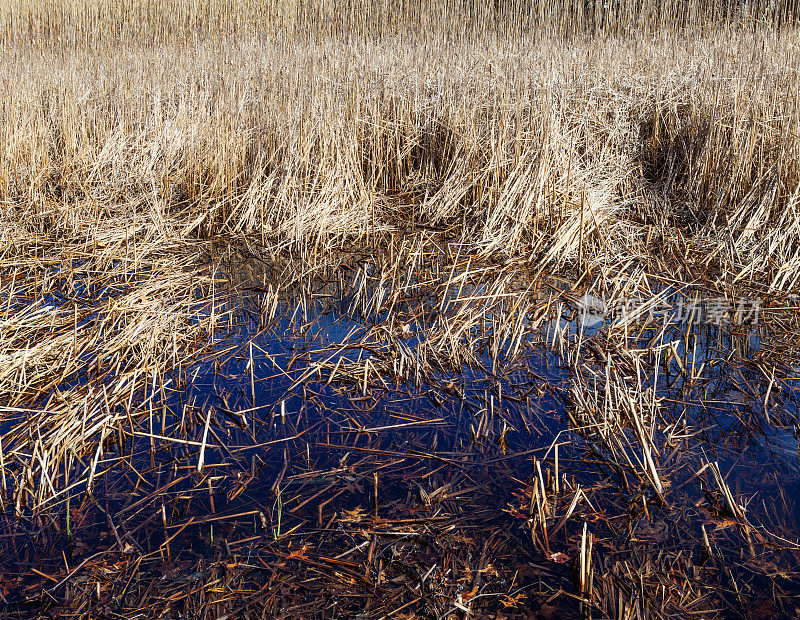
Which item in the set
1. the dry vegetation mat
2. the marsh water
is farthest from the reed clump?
the marsh water

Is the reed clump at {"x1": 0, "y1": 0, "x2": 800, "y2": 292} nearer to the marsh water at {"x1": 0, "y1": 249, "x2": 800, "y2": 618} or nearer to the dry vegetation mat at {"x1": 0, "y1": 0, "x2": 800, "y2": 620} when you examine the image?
the dry vegetation mat at {"x1": 0, "y1": 0, "x2": 800, "y2": 620}

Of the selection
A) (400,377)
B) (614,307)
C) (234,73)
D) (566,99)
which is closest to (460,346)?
(400,377)

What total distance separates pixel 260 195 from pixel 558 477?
3124 millimetres

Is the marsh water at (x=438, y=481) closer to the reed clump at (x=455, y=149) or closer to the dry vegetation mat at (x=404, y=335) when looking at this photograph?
the dry vegetation mat at (x=404, y=335)

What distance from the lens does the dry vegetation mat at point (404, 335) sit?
1751 millimetres

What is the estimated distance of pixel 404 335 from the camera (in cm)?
304

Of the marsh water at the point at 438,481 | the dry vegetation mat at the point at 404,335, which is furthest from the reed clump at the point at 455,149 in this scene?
the marsh water at the point at 438,481

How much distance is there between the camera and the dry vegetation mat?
5.74ft

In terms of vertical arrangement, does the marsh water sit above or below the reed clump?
below

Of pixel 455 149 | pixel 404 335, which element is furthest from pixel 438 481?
pixel 455 149

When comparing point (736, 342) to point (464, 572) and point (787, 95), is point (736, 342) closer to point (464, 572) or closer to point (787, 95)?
point (464, 572)

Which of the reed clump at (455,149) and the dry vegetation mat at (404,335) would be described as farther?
the reed clump at (455,149)

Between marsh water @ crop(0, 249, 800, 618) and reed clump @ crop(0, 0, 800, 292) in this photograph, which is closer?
marsh water @ crop(0, 249, 800, 618)

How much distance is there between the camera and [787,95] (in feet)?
14.2
